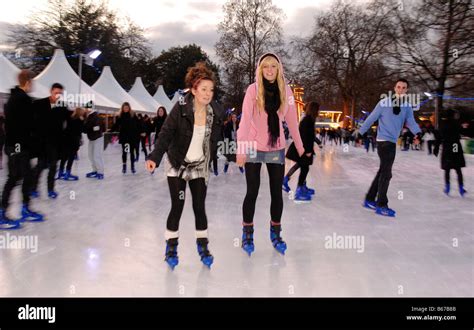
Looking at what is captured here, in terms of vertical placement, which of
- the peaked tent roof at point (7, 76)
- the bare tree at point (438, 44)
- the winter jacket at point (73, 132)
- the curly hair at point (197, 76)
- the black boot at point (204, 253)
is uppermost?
the bare tree at point (438, 44)

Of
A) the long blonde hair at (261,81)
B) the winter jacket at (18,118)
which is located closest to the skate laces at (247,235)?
the long blonde hair at (261,81)

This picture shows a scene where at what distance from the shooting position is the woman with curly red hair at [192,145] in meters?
2.97

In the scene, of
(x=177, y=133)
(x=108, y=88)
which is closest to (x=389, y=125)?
(x=177, y=133)

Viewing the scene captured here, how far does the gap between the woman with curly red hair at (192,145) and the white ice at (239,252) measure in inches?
11.0

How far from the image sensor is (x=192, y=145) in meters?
3.02

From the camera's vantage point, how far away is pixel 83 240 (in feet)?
12.1

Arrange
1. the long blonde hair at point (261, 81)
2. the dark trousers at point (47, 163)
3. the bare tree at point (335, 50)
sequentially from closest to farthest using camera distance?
the long blonde hair at point (261, 81) → the dark trousers at point (47, 163) → the bare tree at point (335, 50)

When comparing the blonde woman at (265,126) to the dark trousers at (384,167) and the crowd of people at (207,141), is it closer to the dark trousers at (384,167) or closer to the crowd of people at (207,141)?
the crowd of people at (207,141)

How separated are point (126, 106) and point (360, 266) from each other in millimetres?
6653

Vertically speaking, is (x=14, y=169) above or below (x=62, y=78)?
below

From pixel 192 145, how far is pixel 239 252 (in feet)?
3.26

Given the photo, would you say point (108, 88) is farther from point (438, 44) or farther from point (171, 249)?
point (171, 249)
